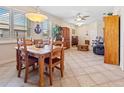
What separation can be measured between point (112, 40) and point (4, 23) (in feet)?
12.2

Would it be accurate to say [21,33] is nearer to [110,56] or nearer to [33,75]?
[33,75]

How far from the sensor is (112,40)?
4.72m

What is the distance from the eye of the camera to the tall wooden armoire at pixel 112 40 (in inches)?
182

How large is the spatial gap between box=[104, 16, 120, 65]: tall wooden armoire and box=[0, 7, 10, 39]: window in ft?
11.4

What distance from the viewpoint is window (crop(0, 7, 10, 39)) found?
15.1 feet

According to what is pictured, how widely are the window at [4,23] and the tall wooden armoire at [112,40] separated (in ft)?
11.4

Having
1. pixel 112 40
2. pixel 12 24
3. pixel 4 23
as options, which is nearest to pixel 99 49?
pixel 112 40

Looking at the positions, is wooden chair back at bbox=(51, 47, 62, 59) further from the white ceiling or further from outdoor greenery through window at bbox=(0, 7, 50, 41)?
the white ceiling

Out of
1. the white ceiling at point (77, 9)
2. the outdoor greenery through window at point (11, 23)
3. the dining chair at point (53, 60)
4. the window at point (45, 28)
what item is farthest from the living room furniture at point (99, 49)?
the dining chair at point (53, 60)

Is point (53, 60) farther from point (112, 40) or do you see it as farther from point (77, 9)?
point (77, 9)

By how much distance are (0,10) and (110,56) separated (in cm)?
400

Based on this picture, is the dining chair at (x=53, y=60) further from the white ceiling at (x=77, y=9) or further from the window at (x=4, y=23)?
the white ceiling at (x=77, y=9)

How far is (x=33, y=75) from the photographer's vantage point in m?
3.43
